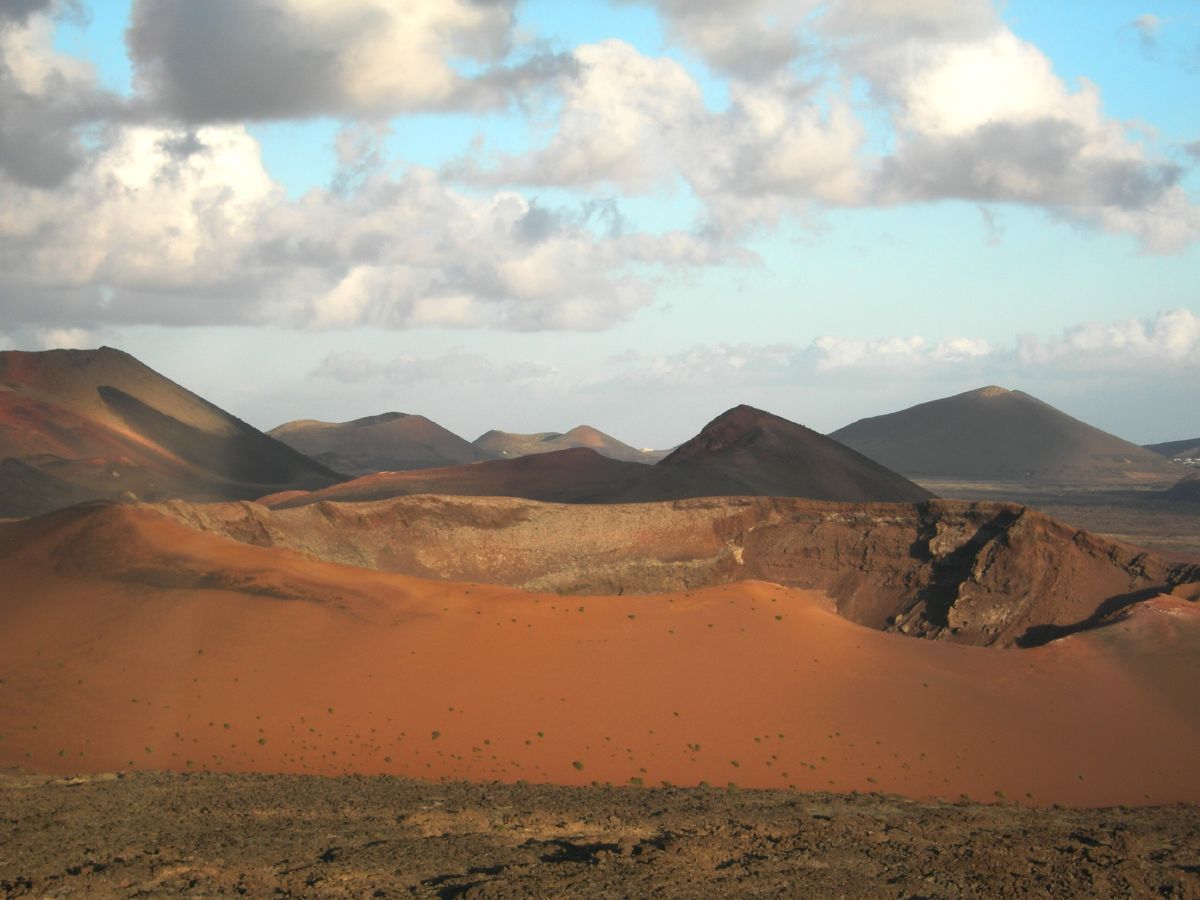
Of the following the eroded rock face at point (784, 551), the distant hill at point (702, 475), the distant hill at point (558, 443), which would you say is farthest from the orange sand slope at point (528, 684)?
the distant hill at point (558, 443)

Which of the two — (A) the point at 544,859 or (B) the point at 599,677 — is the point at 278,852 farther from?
(B) the point at 599,677

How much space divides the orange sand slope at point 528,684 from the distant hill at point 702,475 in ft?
64.2

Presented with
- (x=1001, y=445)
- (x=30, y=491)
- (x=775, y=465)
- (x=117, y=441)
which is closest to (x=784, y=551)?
(x=775, y=465)

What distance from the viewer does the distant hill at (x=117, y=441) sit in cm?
4650

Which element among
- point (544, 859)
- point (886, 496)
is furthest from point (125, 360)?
point (544, 859)

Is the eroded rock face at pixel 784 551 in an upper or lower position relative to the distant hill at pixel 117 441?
lower

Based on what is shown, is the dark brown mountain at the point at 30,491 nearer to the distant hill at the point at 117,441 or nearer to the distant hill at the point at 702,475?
the distant hill at the point at 117,441

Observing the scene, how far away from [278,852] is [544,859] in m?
2.11

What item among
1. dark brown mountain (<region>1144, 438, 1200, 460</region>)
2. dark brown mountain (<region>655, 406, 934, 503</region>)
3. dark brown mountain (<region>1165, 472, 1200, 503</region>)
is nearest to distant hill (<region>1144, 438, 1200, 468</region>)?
dark brown mountain (<region>1144, 438, 1200, 460</region>)

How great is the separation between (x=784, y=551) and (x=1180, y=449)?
15816cm

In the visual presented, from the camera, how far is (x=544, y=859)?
30.9ft

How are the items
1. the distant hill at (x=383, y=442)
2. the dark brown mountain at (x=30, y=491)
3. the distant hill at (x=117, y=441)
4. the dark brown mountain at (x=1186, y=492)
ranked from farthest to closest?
the distant hill at (x=383, y=442), the dark brown mountain at (x=1186, y=492), the distant hill at (x=117, y=441), the dark brown mountain at (x=30, y=491)

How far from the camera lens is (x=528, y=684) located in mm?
15914

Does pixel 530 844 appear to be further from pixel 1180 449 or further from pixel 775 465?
pixel 1180 449
